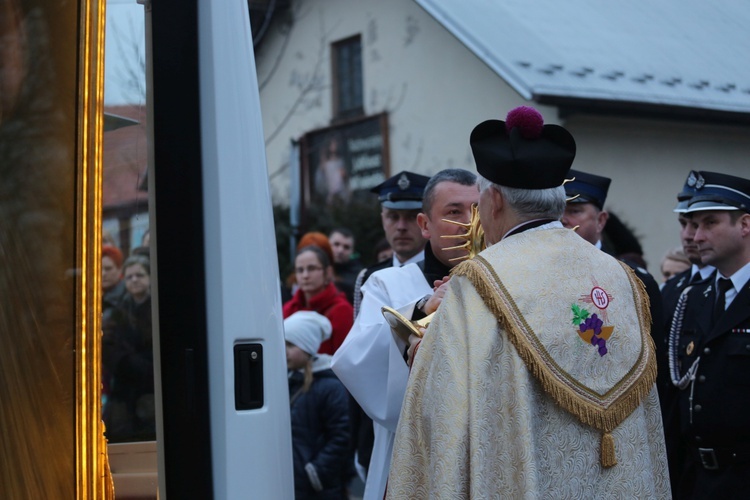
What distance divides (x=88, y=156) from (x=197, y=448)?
2.17 feet

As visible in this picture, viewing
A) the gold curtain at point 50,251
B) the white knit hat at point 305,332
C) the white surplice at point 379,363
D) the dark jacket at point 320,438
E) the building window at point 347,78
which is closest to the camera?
the gold curtain at point 50,251

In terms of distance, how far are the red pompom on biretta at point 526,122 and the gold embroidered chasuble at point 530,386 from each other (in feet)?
0.88

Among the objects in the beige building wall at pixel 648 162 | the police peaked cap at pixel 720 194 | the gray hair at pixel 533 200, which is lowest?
the gray hair at pixel 533 200

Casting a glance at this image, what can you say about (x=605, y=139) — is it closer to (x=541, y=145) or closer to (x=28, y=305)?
(x=541, y=145)

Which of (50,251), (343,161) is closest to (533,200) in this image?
(50,251)

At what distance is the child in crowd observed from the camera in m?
5.37

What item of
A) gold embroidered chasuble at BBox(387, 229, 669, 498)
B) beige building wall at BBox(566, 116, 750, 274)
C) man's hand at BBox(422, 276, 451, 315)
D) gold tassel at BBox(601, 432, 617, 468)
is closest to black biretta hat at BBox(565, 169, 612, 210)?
man's hand at BBox(422, 276, 451, 315)

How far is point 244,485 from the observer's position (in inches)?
89.0

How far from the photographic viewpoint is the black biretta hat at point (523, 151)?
2.79m

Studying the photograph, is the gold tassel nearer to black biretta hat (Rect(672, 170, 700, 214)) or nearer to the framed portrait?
black biretta hat (Rect(672, 170, 700, 214))

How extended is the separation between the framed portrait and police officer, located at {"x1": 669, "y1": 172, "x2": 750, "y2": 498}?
9976mm

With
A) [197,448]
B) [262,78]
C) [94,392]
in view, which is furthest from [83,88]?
[262,78]

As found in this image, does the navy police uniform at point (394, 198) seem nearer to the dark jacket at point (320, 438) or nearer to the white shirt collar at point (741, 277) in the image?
the dark jacket at point (320, 438)

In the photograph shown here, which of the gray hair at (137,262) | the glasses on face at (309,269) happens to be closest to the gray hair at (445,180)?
the gray hair at (137,262)
